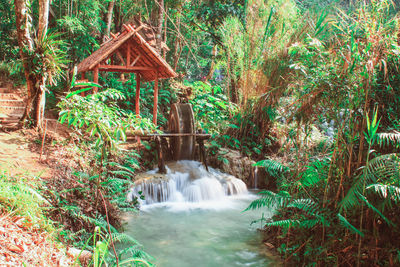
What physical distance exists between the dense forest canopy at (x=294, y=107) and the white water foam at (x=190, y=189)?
2.46 feet

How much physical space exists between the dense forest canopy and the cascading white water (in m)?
0.70

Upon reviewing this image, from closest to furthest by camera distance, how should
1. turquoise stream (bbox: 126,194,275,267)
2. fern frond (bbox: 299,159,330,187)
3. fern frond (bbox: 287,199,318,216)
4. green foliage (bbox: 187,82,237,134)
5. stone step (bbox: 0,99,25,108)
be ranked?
fern frond (bbox: 287,199,318,216), fern frond (bbox: 299,159,330,187), turquoise stream (bbox: 126,194,275,267), stone step (bbox: 0,99,25,108), green foliage (bbox: 187,82,237,134)

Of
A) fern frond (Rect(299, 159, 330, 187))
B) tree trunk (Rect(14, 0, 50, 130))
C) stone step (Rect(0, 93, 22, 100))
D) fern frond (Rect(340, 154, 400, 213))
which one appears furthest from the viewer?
stone step (Rect(0, 93, 22, 100))

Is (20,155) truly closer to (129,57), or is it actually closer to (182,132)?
(129,57)

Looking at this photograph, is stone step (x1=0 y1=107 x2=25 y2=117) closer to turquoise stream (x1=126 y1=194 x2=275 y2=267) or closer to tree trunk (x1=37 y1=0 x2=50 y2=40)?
tree trunk (x1=37 y1=0 x2=50 y2=40)

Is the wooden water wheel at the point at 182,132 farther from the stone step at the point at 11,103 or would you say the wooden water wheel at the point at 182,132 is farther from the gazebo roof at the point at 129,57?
the stone step at the point at 11,103

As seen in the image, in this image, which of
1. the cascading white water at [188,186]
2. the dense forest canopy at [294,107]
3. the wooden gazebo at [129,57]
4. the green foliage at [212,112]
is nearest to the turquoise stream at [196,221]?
the cascading white water at [188,186]

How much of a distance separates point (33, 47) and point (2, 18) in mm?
8372

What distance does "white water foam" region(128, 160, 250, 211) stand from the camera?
7.26 meters

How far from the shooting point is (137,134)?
8.36 metres

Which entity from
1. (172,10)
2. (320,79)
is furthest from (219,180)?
(172,10)

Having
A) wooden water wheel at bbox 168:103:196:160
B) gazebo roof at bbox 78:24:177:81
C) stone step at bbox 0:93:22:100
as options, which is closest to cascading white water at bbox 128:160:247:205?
wooden water wheel at bbox 168:103:196:160

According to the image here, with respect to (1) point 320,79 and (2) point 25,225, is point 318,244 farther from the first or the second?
(2) point 25,225

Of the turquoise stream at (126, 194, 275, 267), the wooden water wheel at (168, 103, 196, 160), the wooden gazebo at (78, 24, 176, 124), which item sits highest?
the wooden gazebo at (78, 24, 176, 124)
